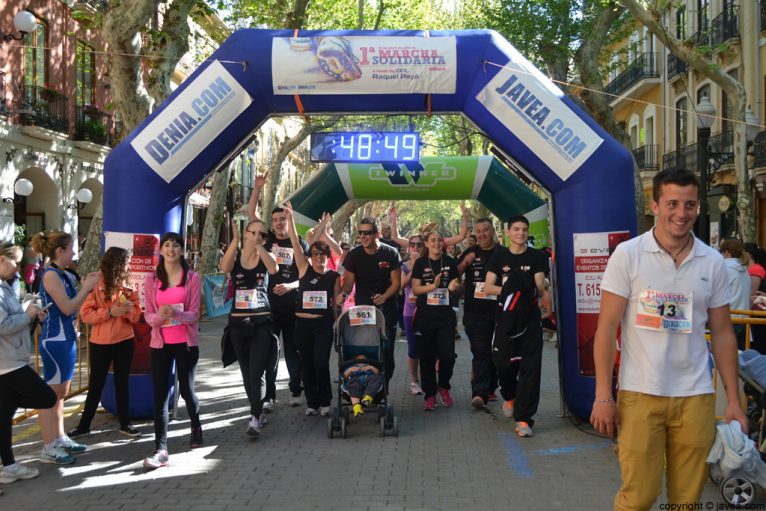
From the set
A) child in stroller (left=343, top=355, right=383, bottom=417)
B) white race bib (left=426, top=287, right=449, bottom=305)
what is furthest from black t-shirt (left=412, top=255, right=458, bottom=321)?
child in stroller (left=343, top=355, right=383, bottom=417)

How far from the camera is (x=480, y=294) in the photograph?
8.73m

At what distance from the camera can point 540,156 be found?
7.80 meters

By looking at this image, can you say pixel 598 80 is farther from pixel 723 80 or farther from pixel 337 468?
pixel 337 468

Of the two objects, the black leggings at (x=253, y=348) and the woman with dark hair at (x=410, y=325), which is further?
the woman with dark hair at (x=410, y=325)

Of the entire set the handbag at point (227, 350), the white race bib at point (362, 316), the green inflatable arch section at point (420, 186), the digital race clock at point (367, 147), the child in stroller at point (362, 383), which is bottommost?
the child in stroller at point (362, 383)

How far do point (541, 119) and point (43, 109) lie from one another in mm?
17982

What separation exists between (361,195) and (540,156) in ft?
28.7

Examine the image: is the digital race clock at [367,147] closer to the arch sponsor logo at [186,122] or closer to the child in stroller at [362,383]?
the arch sponsor logo at [186,122]

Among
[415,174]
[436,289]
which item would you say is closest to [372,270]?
[436,289]

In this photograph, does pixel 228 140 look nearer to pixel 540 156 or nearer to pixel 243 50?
pixel 243 50

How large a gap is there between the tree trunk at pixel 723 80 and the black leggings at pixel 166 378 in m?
9.75

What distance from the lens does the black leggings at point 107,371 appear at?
7.38 metres

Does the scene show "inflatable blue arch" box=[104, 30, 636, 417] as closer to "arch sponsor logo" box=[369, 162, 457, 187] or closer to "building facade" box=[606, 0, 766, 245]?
"building facade" box=[606, 0, 766, 245]

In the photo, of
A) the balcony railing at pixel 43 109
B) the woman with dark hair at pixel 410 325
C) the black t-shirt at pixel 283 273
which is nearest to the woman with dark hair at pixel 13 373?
the black t-shirt at pixel 283 273
